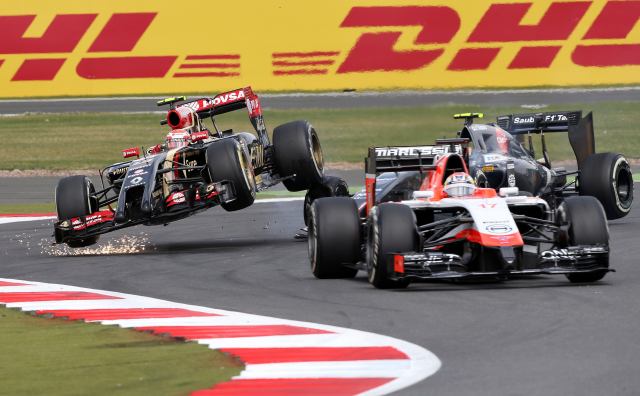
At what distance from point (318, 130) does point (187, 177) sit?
16592mm

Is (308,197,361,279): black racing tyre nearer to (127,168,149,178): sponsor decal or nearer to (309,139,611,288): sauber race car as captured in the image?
(309,139,611,288): sauber race car

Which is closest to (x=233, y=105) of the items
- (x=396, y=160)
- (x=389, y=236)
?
(x=396, y=160)

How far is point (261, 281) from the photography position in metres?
13.1

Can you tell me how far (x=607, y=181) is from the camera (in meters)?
17.4

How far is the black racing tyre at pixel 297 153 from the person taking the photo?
17.8 metres

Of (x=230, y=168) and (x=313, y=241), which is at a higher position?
(x=230, y=168)

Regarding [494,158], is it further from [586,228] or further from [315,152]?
[586,228]

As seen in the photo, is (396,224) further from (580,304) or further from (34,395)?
(34,395)

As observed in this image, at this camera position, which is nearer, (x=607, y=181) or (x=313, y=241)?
(x=313, y=241)

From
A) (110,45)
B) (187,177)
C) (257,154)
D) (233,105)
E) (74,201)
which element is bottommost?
(74,201)

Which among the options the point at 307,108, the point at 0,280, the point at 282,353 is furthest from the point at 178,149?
the point at 307,108

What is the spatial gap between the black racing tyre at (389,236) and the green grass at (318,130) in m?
18.2

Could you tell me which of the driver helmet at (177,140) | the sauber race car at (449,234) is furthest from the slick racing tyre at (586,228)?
the driver helmet at (177,140)

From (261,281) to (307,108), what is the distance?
21597mm
